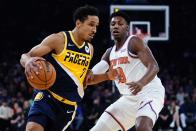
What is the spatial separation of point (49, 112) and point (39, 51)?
0.72 meters

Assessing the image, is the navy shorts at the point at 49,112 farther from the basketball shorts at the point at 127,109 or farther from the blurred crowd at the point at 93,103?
the blurred crowd at the point at 93,103

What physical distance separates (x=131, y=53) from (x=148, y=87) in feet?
1.65

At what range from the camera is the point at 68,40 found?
609 cm

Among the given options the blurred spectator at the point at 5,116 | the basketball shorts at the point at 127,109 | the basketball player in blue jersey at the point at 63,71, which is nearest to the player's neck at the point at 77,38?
the basketball player in blue jersey at the point at 63,71

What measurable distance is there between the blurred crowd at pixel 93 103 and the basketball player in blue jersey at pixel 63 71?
566 centimetres

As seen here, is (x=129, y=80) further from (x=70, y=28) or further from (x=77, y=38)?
(x=70, y=28)

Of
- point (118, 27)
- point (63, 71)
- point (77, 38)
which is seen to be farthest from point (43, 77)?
point (118, 27)

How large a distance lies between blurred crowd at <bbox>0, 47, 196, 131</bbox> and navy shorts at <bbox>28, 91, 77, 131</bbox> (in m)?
5.78

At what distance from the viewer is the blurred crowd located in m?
13.8

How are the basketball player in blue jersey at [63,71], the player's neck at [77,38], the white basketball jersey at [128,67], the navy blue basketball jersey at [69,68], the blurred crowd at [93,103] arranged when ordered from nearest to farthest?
the basketball player in blue jersey at [63,71]
the navy blue basketball jersey at [69,68]
the player's neck at [77,38]
the white basketball jersey at [128,67]
the blurred crowd at [93,103]

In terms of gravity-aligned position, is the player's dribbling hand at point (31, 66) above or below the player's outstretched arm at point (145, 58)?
above

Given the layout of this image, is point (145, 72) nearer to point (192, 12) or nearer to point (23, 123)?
point (23, 123)

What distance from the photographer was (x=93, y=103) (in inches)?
609

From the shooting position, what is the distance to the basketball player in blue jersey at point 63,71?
5.84 metres
